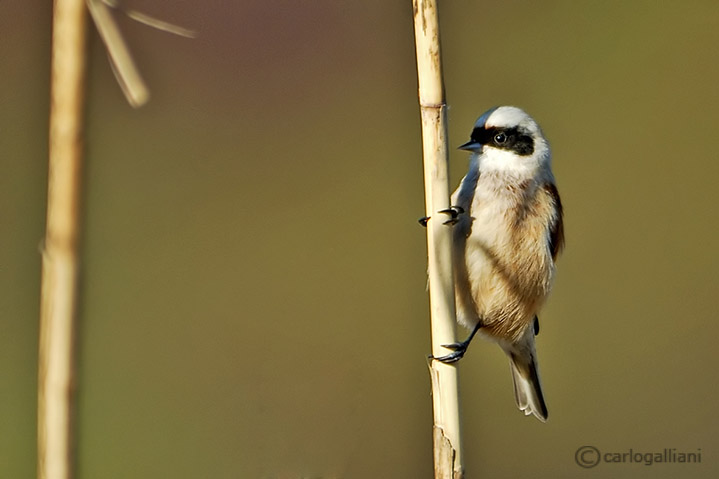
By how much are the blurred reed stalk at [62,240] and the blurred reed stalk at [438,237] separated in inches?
Result: 19.0

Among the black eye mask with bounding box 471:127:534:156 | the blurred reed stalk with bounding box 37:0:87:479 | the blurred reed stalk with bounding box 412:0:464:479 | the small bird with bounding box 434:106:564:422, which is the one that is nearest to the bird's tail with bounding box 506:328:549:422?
the small bird with bounding box 434:106:564:422

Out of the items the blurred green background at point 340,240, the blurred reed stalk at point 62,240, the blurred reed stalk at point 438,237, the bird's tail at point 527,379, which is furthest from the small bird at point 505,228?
the blurred reed stalk at point 62,240

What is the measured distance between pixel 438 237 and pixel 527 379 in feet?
3.19

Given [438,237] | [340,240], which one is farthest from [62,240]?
[340,240]

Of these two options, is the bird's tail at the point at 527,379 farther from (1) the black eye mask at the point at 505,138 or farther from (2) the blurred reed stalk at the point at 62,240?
(2) the blurred reed stalk at the point at 62,240

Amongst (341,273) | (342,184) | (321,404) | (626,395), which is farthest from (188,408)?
(626,395)

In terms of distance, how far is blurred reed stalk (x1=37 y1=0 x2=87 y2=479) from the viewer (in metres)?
0.93

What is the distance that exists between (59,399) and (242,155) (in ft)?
6.08

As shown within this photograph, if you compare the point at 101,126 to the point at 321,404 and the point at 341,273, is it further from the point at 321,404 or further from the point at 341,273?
the point at 321,404

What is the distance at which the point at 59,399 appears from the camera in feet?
3.16

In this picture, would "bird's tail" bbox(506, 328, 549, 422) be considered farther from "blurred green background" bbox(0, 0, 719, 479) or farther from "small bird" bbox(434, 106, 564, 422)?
"blurred green background" bbox(0, 0, 719, 479)

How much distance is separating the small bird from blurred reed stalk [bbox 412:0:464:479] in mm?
525

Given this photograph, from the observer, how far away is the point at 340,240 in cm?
285

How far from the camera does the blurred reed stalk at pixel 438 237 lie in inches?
46.6
